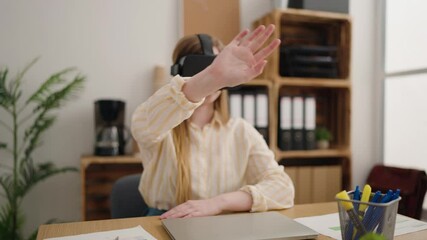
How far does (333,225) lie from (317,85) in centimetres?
174

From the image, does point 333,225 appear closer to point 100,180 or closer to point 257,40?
point 257,40

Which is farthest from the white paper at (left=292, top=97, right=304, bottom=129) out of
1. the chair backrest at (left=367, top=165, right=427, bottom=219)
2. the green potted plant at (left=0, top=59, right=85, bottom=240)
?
the green potted plant at (left=0, top=59, right=85, bottom=240)

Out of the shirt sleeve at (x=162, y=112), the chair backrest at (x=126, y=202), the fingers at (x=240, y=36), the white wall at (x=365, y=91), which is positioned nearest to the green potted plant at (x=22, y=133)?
the chair backrest at (x=126, y=202)

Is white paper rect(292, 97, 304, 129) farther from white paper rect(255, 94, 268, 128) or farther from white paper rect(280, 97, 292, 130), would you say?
white paper rect(255, 94, 268, 128)

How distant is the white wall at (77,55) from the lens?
90.4 inches

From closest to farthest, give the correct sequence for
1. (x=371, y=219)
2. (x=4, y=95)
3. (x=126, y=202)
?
(x=371, y=219) → (x=126, y=202) → (x=4, y=95)

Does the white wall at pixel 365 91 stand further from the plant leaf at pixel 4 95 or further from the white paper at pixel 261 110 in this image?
the plant leaf at pixel 4 95

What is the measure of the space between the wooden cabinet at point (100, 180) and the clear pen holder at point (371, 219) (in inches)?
63.9

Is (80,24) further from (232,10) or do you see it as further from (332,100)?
(332,100)

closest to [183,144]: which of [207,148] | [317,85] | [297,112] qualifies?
[207,148]

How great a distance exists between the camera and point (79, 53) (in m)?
2.37

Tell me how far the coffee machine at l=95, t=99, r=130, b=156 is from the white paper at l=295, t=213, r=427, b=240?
1.49 metres

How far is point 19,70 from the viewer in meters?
2.29

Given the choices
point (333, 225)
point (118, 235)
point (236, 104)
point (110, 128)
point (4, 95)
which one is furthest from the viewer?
point (236, 104)
